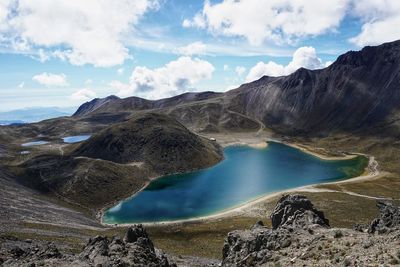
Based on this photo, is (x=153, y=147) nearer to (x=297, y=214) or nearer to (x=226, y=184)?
(x=226, y=184)

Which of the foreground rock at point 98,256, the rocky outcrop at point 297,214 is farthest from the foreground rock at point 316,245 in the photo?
the foreground rock at point 98,256

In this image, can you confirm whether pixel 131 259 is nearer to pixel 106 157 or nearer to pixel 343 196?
pixel 343 196

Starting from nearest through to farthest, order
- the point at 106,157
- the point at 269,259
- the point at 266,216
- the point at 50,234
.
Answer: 1. the point at 269,259
2. the point at 50,234
3. the point at 266,216
4. the point at 106,157

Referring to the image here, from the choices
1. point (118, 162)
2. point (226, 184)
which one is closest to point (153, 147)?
point (118, 162)

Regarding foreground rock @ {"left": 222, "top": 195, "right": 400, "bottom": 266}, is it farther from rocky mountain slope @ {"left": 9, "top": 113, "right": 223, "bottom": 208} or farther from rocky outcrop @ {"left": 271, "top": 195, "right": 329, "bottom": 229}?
rocky mountain slope @ {"left": 9, "top": 113, "right": 223, "bottom": 208}

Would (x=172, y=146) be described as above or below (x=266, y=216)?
above

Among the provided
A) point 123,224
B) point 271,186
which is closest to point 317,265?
point 123,224
